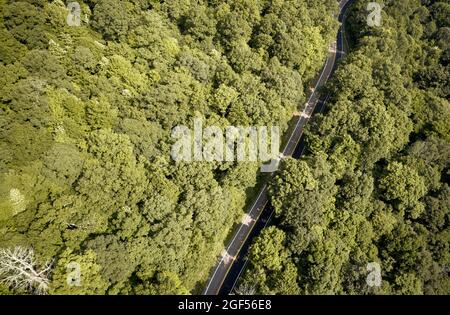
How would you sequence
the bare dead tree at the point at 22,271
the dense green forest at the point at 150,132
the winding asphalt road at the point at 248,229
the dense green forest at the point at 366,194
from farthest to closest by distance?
the winding asphalt road at the point at 248,229, the dense green forest at the point at 366,194, the dense green forest at the point at 150,132, the bare dead tree at the point at 22,271

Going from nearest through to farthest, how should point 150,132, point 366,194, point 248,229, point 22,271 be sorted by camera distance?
point 22,271 → point 150,132 → point 248,229 → point 366,194

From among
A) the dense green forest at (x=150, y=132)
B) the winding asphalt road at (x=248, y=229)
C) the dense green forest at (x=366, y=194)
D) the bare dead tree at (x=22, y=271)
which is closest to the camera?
the bare dead tree at (x=22, y=271)

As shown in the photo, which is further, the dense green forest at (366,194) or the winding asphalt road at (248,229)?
the winding asphalt road at (248,229)

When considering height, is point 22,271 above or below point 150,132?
below

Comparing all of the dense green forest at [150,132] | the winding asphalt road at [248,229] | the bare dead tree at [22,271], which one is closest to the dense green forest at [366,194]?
the dense green forest at [150,132]

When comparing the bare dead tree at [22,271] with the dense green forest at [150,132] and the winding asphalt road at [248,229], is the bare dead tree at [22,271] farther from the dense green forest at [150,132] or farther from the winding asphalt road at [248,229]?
the winding asphalt road at [248,229]

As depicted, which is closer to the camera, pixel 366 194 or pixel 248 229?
pixel 248 229

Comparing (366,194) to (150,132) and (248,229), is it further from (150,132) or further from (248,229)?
(150,132)

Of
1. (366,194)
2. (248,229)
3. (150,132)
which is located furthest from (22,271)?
(366,194)
